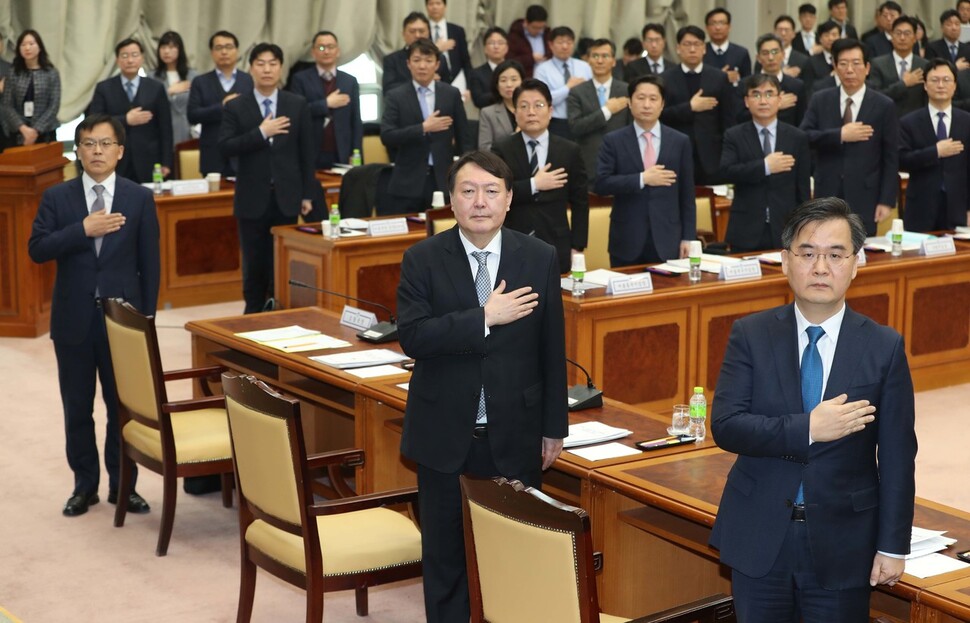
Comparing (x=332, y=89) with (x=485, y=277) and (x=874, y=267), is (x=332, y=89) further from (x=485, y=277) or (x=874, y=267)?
(x=485, y=277)

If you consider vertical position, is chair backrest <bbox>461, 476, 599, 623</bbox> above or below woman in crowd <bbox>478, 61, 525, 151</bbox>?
below

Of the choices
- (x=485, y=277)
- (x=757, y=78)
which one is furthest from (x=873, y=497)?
(x=757, y=78)

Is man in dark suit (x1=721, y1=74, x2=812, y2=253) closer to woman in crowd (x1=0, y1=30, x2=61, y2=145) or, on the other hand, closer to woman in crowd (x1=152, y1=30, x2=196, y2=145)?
woman in crowd (x1=152, y1=30, x2=196, y2=145)

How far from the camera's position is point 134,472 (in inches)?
198

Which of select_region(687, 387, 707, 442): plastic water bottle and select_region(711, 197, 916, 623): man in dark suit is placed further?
select_region(687, 387, 707, 442): plastic water bottle

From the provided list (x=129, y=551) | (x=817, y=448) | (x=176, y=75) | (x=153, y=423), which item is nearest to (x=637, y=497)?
(x=817, y=448)

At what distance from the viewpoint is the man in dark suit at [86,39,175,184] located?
9.12 meters

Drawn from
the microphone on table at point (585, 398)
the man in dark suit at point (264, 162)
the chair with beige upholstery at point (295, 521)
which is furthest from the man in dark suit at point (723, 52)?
the chair with beige upholstery at point (295, 521)

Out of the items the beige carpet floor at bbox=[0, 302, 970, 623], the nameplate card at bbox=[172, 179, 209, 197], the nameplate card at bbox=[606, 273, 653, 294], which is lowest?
the beige carpet floor at bbox=[0, 302, 970, 623]

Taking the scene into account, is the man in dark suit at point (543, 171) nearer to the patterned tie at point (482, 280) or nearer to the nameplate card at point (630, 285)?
the nameplate card at point (630, 285)

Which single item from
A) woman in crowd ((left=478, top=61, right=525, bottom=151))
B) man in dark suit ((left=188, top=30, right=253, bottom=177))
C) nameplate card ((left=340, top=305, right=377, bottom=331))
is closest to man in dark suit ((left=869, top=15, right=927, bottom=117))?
woman in crowd ((left=478, top=61, right=525, bottom=151))

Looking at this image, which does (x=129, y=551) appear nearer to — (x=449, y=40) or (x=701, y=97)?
(x=701, y=97)

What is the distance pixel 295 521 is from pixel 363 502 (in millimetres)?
187

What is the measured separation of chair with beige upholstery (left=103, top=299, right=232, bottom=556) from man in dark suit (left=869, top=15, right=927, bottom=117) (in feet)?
26.4
